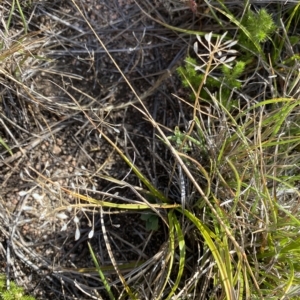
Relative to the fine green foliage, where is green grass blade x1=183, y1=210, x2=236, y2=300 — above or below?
above

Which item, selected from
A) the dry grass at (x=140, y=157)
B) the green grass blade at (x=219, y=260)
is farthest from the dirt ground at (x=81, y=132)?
the green grass blade at (x=219, y=260)

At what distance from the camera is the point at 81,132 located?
1461mm

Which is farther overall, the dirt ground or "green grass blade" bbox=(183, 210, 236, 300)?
the dirt ground

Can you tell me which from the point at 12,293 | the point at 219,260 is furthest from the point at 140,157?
the point at 12,293

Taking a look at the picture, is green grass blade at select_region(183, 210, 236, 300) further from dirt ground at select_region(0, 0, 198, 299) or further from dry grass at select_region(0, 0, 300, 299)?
dirt ground at select_region(0, 0, 198, 299)

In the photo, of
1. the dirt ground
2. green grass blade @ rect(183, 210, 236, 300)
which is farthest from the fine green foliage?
green grass blade @ rect(183, 210, 236, 300)

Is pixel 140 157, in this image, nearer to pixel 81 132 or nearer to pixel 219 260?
pixel 81 132

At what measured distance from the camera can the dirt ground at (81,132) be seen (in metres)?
1.39

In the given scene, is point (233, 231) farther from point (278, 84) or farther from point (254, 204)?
point (278, 84)

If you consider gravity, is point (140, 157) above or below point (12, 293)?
above

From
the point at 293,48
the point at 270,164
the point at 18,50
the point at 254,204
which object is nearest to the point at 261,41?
the point at 293,48

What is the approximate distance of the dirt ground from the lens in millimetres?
1388

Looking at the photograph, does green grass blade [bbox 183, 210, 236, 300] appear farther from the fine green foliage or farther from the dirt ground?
the fine green foliage

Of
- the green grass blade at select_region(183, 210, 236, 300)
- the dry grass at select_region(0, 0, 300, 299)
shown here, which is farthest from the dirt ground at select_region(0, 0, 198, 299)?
the green grass blade at select_region(183, 210, 236, 300)
